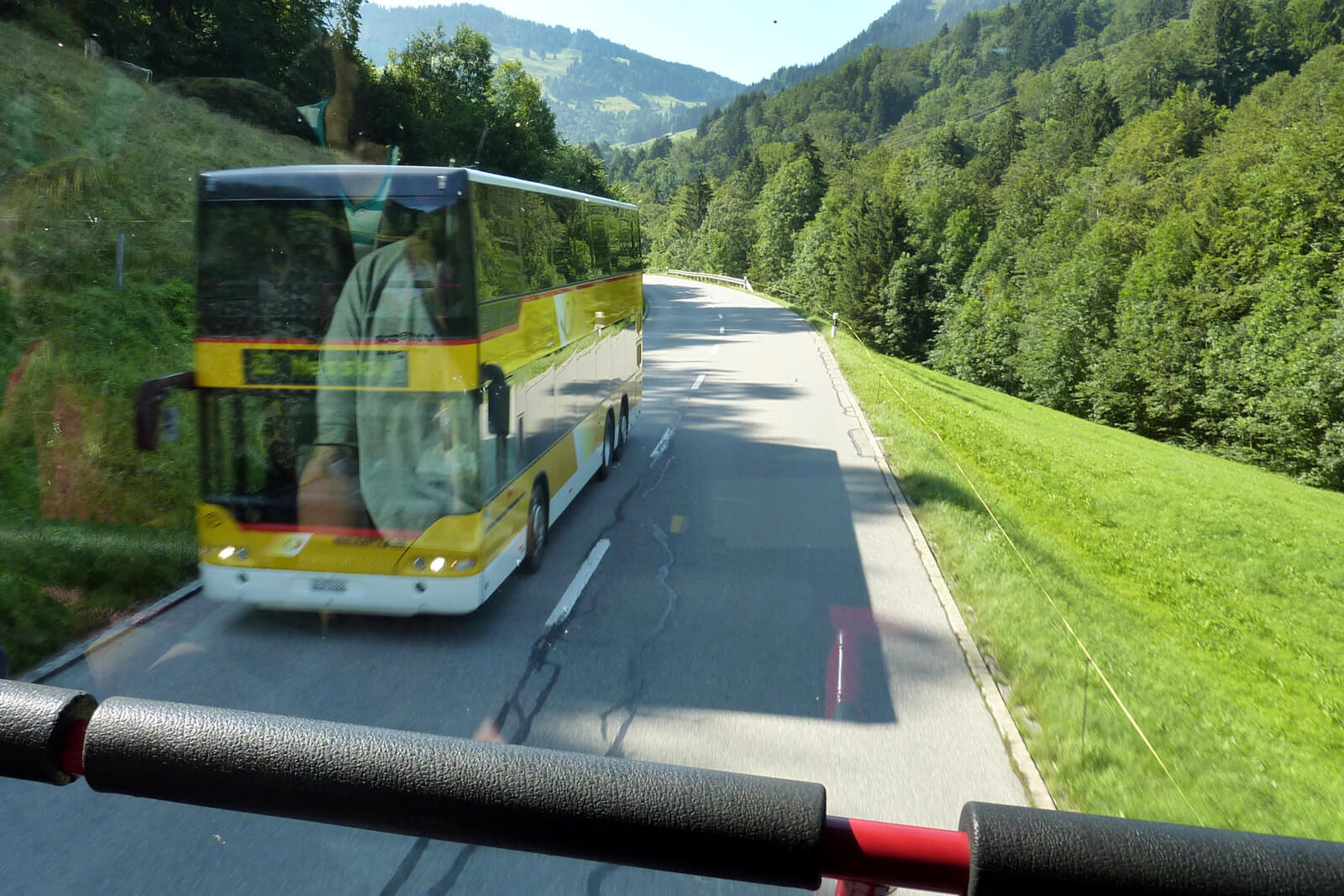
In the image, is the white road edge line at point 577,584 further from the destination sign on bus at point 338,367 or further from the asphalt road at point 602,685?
the destination sign on bus at point 338,367

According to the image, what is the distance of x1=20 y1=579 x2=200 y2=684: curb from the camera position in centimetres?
659

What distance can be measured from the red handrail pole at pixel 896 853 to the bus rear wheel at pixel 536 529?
791 centimetres

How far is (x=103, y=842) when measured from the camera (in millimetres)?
4770

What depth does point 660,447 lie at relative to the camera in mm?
16031

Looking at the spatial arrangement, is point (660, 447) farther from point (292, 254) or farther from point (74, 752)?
point (74, 752)

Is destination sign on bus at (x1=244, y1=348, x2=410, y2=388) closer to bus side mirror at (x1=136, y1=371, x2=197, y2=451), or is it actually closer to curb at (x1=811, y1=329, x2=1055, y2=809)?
bus side mirror at (x1=136, y1=371, x2=197, y2=451)

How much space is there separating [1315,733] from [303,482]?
315 inches

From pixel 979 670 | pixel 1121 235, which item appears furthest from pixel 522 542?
pixel 1121 235

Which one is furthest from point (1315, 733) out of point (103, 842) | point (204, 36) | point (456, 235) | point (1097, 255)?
point (1097, 255)

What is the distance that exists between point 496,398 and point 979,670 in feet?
14.0

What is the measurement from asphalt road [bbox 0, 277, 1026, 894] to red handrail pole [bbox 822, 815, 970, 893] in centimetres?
365

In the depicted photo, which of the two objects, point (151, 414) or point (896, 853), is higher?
point (896, 853)

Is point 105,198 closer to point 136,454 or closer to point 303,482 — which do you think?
point 136,454

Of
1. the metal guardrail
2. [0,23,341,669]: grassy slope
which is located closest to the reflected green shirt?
[0,23,341,669]: grassy slope
